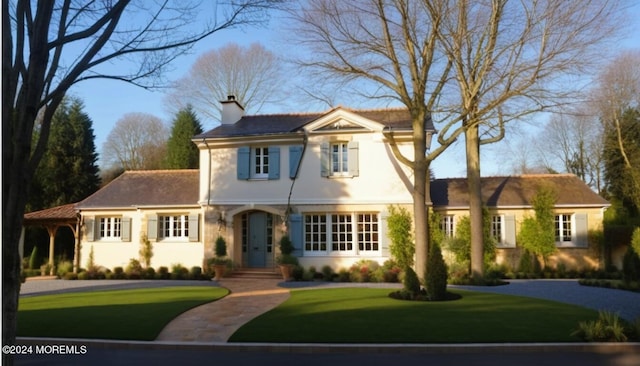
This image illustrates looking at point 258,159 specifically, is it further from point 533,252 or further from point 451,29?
point 533,252

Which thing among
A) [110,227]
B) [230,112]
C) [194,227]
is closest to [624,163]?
[230,112]

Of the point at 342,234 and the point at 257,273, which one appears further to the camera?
the point at 342,234

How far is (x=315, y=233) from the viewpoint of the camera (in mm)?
19422

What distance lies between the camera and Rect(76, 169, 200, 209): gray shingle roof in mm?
21234

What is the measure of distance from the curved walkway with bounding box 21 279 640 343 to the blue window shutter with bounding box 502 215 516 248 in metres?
3.39

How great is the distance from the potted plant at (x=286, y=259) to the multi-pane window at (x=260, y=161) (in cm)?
300

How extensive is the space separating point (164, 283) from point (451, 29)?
13124 millimetres

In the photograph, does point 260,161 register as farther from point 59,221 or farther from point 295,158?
point 59,221

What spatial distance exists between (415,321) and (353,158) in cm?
1055

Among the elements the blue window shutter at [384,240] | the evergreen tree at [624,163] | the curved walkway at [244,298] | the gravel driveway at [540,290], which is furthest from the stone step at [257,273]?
the evergreen tree at [624,163]

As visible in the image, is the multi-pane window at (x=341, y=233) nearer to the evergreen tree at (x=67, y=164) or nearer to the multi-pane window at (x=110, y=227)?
the multi-pane window at (x=110, y=227)

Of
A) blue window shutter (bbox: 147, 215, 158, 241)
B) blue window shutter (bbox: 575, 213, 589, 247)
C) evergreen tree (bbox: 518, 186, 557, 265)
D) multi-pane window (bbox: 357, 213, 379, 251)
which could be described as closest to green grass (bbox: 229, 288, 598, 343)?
multi-pane window (bbox: 357, 213, 379, 251)

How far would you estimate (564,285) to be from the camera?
15.5 m

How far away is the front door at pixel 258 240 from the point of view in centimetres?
2002
